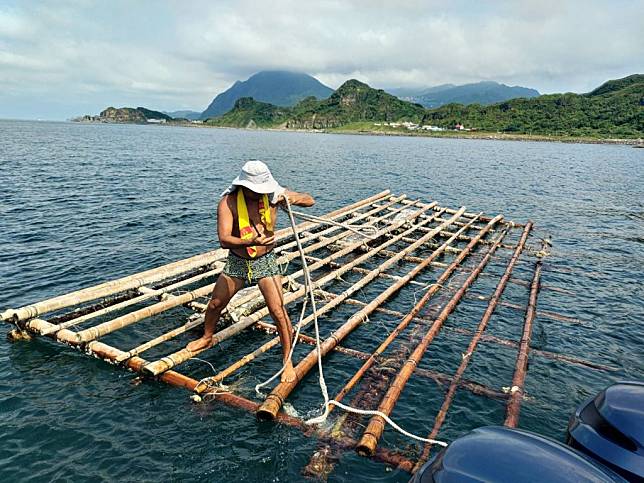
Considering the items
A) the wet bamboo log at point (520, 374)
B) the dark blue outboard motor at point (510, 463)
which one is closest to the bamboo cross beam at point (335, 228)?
Answer: the wet bamboo log at point (520, 374)

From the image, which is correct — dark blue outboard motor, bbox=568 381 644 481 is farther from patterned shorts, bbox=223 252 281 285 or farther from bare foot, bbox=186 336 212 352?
bare foot, bbox=186 336 212 352

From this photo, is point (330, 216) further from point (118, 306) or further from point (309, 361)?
point (309, 361)

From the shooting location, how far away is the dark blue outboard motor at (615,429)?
3199 mm

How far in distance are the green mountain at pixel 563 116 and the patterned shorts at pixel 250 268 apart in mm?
164668

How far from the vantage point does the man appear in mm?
5863

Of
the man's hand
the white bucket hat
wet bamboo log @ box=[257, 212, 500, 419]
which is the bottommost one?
wet bamboo log @ box=[257, 212, 500, 419]

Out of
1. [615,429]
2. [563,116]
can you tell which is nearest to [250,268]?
[615,429]

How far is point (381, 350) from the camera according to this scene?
8.00 meters

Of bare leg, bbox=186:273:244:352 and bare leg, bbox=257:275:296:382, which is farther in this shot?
bare leg, bbox=186:273:244:352

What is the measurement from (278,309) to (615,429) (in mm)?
4472

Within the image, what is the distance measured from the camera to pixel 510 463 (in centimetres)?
255

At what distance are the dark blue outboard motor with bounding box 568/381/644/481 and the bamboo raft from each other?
2.33m

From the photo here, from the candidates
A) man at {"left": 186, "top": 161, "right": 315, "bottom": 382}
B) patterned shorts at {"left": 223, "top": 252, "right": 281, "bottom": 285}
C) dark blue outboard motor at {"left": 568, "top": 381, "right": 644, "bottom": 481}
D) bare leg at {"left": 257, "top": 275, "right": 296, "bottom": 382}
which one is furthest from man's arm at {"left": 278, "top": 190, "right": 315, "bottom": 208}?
dark blue outboard motor at {"left": 568, "top": 381, "right": 644, "bottom": 481}

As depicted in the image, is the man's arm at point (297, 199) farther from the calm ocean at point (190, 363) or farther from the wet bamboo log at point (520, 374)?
the wet bamboo log at point (520, 374)
